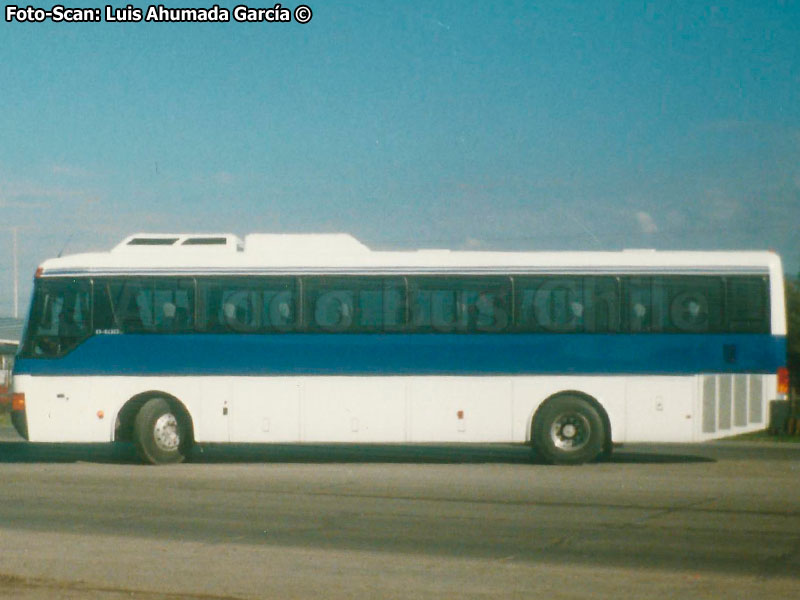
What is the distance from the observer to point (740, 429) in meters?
18.8

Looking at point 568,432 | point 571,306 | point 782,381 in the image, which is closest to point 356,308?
point 571,306

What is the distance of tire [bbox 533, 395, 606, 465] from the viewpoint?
61.8ft

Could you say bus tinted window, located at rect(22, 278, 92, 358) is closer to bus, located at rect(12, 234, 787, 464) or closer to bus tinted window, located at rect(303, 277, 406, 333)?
bus, located at rect(12, 234, 787, 464)

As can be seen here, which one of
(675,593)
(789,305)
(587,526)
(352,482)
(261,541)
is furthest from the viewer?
(789,305)

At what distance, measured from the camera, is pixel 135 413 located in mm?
19266

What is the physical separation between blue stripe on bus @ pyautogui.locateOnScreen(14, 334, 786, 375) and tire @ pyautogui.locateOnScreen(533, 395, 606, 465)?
1.89 ft

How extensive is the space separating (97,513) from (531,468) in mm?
7510

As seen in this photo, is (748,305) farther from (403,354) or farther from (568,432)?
(403,354)

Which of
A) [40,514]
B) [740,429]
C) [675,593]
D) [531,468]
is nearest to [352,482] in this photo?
[531,468]

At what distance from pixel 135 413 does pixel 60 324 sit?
181cm

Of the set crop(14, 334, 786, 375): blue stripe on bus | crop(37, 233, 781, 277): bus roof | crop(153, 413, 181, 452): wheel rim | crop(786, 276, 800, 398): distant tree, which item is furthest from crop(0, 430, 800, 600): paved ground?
crop(786, 276, 800, 398): distant tree

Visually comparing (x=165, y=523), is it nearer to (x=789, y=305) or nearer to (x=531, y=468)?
(x=531, y=468)

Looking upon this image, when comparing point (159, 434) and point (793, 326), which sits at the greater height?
point (793, 326)

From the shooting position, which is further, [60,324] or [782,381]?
[60,324]
